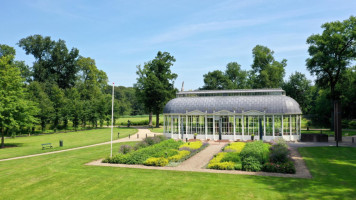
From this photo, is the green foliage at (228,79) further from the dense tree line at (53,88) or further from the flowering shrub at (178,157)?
the flowering shrub at (178,157)

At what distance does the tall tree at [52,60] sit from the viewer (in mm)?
66912

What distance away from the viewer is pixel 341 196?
11898 mm

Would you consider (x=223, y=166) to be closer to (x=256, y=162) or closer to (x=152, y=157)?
(x=256, y=162)

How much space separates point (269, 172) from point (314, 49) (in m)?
34.1

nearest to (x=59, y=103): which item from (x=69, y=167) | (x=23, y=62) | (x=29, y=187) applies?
(x=23, y=62)

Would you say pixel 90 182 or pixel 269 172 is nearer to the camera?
pixel 90 182

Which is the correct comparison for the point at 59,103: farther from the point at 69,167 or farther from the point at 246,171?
the point at 246,171

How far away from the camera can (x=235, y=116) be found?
33.2 m

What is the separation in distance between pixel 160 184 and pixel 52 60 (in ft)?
223

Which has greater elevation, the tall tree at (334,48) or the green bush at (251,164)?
the tall tree at (334,48)

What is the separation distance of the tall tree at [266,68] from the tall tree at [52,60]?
51712 mm

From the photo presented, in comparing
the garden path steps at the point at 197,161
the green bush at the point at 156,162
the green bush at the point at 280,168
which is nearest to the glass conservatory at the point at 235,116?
the garden path steps at the point at 197,161

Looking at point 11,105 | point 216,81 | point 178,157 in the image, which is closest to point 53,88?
point 11,105

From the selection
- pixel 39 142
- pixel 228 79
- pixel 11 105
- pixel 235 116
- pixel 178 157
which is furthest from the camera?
pixel 228 79
